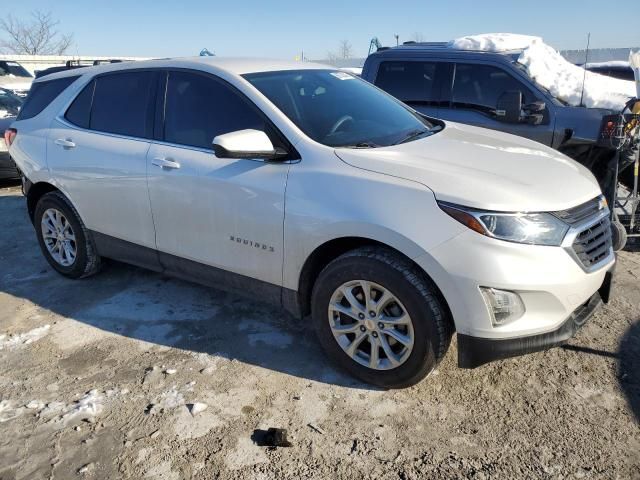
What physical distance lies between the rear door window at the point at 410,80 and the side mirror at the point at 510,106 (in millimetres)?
891

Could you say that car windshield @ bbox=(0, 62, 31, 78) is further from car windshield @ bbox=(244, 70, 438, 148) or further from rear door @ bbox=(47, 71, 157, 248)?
car windshield @ bbox=(244, 70, 438, 148)

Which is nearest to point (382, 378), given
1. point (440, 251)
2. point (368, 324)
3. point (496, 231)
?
point (368, 324)

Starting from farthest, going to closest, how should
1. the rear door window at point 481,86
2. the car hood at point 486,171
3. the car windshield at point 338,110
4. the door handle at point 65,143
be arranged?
the rear door window at point 481,86
the door handle at point 65,143
the car windshield at point 338,110
the car hood at point 486,171

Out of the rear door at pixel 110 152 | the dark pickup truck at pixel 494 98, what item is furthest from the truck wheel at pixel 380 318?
the dark pickup truck at pixel 494 98

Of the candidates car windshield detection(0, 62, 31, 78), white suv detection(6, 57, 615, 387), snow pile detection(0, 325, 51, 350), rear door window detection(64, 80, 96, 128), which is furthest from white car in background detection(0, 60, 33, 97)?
snow pile detection(0, 325, 51, 350)

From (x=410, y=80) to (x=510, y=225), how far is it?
13.0ft

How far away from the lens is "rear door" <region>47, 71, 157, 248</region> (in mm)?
3793

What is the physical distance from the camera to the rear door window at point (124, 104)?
3.83 m

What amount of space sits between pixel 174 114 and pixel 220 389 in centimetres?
186

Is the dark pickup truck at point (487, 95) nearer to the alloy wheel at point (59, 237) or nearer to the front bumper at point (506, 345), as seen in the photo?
the front bumper at point (506, 345)

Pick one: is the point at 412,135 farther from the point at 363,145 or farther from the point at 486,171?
the point at 486,171

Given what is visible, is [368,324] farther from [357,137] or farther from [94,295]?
[94,295]

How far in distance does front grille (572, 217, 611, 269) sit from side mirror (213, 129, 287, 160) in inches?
64.3

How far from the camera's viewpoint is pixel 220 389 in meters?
3.06
